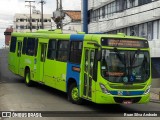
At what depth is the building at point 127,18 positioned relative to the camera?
32.7 metres

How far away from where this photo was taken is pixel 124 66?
14.7 m

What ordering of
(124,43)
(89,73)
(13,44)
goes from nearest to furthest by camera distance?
(124,43) < (89,73) < (13,44)

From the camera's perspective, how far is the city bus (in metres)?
14.5

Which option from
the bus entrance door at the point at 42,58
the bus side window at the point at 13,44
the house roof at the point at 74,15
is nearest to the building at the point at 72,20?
the house roof at the point at 74,15

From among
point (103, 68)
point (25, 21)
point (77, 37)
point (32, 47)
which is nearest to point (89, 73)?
point (103, 68)

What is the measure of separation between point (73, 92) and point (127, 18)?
24.4 metres

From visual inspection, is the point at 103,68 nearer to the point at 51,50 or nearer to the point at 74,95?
the point at 74,95

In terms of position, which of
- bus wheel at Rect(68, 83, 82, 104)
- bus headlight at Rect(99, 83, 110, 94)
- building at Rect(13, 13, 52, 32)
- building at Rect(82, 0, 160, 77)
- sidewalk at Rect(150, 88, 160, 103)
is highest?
building at Rect(13, 13, 52, 32)

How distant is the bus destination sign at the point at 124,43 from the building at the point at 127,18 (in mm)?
13972

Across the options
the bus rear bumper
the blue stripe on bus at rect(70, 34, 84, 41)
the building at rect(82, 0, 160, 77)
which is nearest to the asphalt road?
the bus rear bumper

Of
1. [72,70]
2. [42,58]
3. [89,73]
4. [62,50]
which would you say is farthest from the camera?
[42,58]

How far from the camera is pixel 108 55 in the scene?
1464cm

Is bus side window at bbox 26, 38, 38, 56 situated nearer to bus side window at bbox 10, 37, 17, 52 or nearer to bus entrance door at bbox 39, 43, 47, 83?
bus entrance door at bbox 39, 43, 47, 83

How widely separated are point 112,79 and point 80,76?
6.02 feet
